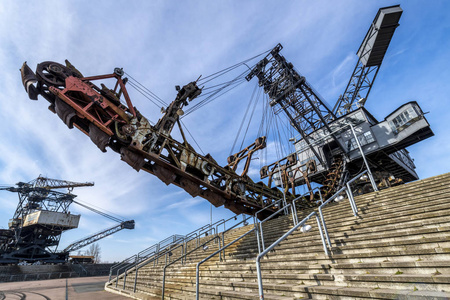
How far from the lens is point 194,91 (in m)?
10.3

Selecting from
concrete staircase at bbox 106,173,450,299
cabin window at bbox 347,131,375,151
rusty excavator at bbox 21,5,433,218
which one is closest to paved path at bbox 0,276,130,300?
concrete staircase at bbox 106,173,450,299

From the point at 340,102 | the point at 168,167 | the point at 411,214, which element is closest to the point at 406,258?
the point at 411,214

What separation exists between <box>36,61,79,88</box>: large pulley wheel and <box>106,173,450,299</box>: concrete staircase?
808 centimetres

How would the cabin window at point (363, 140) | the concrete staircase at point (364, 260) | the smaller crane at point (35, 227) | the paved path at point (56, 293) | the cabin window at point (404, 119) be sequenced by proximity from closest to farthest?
the concrete staircase at point (364, 260)
the paved path at point (56, 293)
the cabin window at point (404, 119)
the cabin window at point (363, 140)
the smaller crane at point (35, 227)

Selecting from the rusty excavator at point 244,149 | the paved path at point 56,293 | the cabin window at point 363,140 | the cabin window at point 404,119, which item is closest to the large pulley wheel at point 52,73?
the rusty excavator at point 244,149

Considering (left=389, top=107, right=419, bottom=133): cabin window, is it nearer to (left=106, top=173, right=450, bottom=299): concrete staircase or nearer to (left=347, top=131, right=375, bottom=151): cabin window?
(left=347, top=131, right=375, bottom=151): cabin window

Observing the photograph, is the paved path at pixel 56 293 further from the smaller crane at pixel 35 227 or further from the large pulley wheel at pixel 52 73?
the smaller crane at pixel 35 227

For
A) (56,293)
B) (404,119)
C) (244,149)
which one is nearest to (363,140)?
(404,119)

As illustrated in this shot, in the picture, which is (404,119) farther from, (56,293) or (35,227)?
(35,227)

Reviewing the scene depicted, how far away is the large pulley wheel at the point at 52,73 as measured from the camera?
6840mm

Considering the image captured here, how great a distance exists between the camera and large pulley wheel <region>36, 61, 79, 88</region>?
269 inches

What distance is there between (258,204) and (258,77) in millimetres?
15111

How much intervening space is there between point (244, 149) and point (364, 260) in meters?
8.91

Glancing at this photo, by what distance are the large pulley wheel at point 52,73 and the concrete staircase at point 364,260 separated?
808 centimetres
